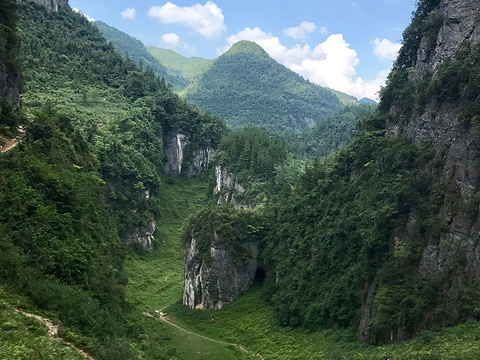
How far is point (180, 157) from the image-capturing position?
78.6 meters

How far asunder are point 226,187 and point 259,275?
2356 cm

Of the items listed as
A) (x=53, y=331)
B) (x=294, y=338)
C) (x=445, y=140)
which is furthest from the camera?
(x=294, y=338)

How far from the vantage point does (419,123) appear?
87.0 ft

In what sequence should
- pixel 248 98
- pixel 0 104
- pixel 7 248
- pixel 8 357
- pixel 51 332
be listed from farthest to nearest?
pixel 248 98, pixel 0 104, pixel 7 248, pixel 51 332, pixel 8 357

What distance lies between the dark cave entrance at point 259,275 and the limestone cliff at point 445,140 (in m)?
15.8

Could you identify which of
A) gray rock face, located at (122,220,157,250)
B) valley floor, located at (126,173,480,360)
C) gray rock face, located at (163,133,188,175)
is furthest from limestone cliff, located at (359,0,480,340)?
gray rock face, located at (163,133,188,175)

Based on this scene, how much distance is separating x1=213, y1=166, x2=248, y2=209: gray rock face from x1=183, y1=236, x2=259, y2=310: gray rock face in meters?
17.0

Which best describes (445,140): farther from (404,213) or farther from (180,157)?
(180,157)

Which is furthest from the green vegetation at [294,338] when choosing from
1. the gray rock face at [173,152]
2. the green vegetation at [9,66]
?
the gray rock face at [173,152]

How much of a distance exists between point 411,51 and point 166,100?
179 feet

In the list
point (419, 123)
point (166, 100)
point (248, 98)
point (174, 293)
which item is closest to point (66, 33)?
point (166, 100)

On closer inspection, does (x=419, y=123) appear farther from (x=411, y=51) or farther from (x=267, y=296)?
(x=267, y=296)

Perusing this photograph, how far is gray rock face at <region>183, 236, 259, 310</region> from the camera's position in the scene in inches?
1468

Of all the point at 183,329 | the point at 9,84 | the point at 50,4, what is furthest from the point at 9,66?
the point at 50,4
